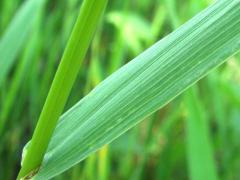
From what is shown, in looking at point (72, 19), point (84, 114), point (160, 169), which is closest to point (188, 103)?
point (84, 114)

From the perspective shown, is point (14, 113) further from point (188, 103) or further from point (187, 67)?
point (187, 67)

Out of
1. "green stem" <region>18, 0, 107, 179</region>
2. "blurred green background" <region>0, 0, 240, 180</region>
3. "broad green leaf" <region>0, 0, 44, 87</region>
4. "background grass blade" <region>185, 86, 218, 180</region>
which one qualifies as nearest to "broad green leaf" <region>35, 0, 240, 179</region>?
"green stem" <region>18, 0, 107, 179</region>

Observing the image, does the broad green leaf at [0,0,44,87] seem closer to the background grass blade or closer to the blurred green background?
the blurred green background

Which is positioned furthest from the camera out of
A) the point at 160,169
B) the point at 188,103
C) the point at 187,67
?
the point at 160,169

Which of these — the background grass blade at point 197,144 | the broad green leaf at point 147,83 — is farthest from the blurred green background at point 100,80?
the broad green leaf at point 147,83

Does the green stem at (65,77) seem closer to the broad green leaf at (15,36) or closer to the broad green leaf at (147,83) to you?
the broad green leaf at (147,83)

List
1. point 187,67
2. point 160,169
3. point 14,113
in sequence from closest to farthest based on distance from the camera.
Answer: point 187,67
point 160,169
point 14,113

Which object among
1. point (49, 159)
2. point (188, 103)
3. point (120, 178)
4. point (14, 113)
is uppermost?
point (49, 159)
